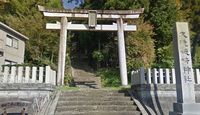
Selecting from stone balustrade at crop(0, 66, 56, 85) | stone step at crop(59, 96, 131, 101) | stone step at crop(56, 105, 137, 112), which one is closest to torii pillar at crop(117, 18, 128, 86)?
stone step at crop(59, 96, 131, 101)

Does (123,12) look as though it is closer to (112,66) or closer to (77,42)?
(112,66)

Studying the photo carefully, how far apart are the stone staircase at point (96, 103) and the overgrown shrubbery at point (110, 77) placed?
21.9ft

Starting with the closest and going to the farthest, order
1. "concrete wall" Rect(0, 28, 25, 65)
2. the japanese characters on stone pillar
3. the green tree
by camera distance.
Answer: the japanese characters on stone pillar, "concrete wall" Rect(0, 28, 25, 65), the green tree

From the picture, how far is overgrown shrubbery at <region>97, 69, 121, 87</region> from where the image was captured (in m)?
17.8

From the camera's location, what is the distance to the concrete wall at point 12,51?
806 inches

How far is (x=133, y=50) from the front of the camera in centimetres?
1928

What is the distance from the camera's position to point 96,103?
9.65 metres

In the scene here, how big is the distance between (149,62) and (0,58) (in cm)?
1212

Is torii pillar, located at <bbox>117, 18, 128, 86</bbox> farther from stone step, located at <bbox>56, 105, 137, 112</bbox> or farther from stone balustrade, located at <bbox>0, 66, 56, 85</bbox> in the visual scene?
stone balustrade, located at <bbox>0, 66, 56, 85</bbox>

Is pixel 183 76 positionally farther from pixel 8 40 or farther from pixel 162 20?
pixel 8 40

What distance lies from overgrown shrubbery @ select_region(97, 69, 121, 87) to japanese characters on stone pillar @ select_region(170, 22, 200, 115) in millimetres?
9275

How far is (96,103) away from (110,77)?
10043mm

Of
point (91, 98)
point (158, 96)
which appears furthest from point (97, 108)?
point (158, 96)

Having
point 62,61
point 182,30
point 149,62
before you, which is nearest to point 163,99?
point 182,30
